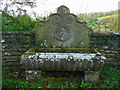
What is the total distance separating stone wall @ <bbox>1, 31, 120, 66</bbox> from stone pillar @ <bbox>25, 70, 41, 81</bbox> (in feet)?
3.92

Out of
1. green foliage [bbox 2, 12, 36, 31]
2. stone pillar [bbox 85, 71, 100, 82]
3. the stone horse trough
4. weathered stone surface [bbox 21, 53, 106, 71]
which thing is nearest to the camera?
weathered stone surface [bbox 21, 53, 106, 71]

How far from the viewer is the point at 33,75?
347 centimetres

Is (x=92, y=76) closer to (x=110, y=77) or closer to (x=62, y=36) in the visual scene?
(x=110, y=77)

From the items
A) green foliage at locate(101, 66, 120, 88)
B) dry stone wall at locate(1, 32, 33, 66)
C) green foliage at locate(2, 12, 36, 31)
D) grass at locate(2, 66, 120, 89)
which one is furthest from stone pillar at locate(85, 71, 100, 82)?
green foliage at locate(2, 12, 36, 31)

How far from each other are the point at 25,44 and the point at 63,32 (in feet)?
4.57

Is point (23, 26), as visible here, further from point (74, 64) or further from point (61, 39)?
point (74, 64)

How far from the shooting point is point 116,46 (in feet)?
14.7

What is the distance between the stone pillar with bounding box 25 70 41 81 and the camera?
3.43m

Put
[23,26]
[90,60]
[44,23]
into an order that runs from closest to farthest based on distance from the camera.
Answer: [90,60] < [44,23] < [23,26]

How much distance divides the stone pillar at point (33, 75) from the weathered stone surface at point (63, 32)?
1.17 m

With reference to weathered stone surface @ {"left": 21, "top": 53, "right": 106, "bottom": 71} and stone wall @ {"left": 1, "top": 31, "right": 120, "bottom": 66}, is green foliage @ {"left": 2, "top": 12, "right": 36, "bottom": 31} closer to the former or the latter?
stone wall @ {"left": 1, "top": 31, "right": 120, "bottom": 66}

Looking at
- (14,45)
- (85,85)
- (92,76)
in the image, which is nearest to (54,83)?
(85,85)

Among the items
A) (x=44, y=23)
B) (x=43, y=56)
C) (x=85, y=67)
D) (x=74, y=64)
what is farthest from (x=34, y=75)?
(x=44, y=23)

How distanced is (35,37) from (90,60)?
2052 mm
